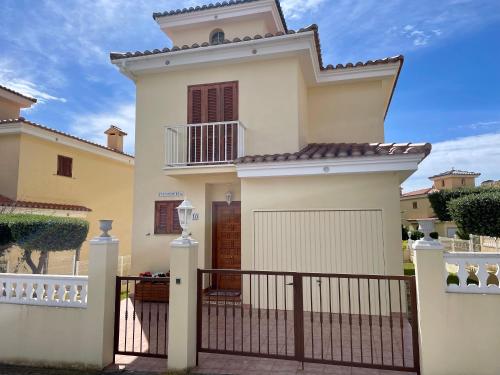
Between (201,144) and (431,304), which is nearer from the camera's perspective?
(431,304)

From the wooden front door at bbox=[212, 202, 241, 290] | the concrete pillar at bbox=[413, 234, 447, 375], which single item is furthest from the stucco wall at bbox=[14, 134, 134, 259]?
the concrete pillar at bbox=[413, 234, 447, 375]

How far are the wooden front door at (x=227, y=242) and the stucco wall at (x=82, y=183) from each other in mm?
9714

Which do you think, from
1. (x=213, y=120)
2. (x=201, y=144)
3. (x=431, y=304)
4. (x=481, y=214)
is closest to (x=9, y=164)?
(x=201, y=144)

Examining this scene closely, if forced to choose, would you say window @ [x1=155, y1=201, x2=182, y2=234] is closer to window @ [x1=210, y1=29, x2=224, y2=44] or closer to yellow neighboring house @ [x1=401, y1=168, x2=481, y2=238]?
window @ [x1=210, y1=29, x2=224, y2=44]

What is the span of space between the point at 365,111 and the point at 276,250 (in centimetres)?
648

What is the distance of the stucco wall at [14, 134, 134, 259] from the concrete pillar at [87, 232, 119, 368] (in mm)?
11388

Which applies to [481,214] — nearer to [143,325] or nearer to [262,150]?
[262,150]

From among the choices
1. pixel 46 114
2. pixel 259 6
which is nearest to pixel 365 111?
pixel 259 6

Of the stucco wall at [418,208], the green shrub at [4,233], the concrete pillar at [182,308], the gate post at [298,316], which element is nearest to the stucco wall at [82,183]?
the green shrub at [4,233]

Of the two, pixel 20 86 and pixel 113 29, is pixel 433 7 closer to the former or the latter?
pixel 113 29

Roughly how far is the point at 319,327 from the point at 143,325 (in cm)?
418

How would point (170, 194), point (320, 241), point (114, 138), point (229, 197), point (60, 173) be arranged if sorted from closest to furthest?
point (320, 241), point (229, 197), point (170, 194), point (60, 173), point (114, 138)

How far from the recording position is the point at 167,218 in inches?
441

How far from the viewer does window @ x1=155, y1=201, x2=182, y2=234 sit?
11.1 metres
